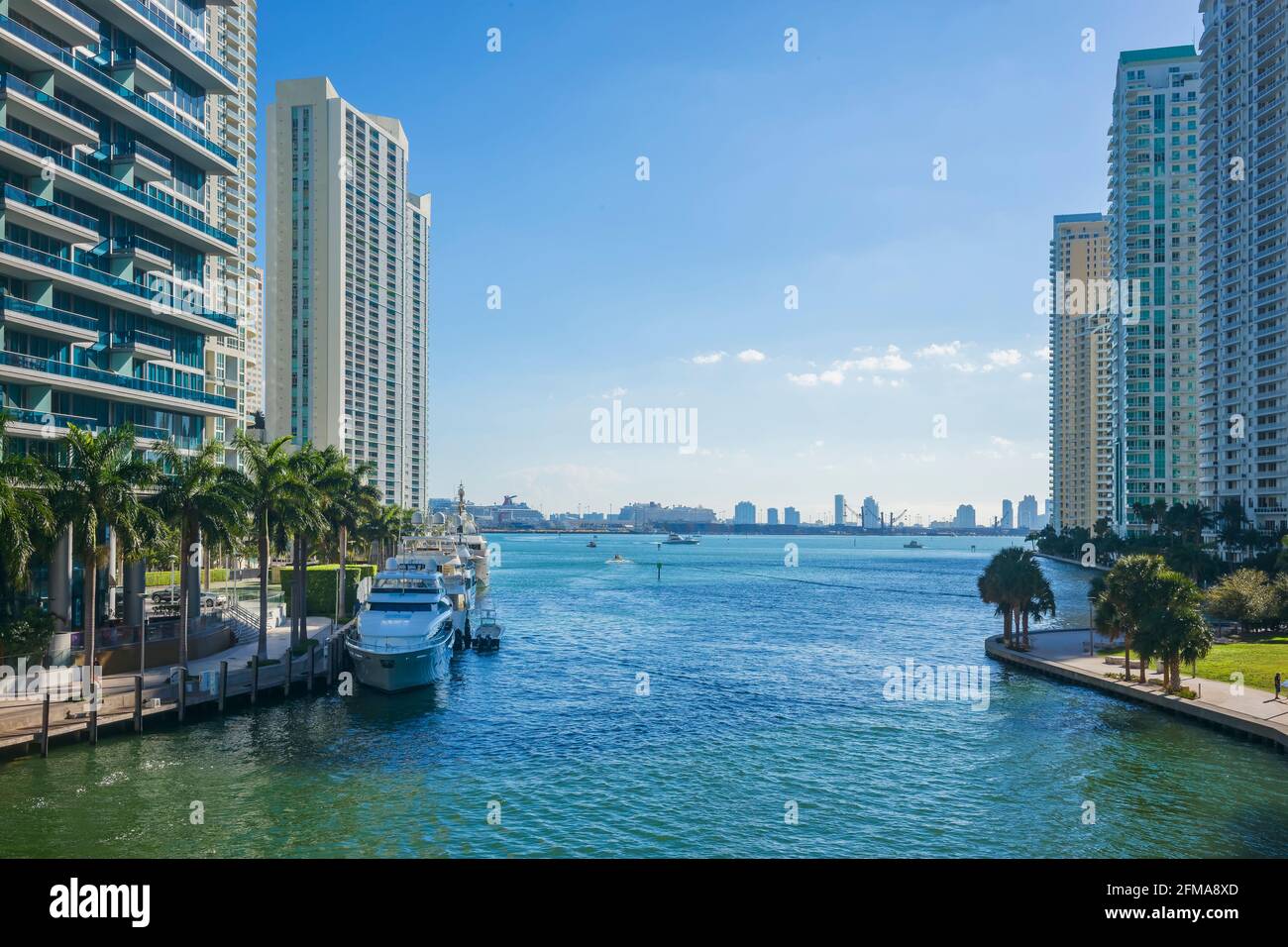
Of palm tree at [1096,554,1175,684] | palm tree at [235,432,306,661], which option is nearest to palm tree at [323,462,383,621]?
palm tree at [235,432,306,661]

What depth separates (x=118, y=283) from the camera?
2389 inches

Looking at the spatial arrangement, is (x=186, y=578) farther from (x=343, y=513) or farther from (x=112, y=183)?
(x=112, y=183)

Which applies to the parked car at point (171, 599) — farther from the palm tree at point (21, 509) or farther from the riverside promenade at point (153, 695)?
the palm tree at point (21, 509)

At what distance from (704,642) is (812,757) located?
44954 mm

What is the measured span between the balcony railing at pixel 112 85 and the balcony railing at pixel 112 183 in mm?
5690

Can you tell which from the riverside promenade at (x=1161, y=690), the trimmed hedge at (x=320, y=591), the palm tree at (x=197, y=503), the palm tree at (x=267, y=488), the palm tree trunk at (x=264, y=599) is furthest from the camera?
the trimmed hedge at (x=320, y=591)

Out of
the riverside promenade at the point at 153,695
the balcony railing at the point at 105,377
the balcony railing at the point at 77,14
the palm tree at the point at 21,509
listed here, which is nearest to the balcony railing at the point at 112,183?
the balcony railing at the point at 77,14

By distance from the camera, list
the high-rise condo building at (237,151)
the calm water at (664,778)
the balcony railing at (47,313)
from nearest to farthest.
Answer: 1. the calm water at (664,778)
2. the balcony railing at (47,313)
3. the high-rise condo building at (237,151)

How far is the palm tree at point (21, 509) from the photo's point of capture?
4159cm

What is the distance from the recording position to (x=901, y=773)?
4097 centimetres

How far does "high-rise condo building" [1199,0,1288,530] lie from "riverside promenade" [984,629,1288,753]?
85.0 meters

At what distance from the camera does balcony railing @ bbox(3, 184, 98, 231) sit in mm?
52634

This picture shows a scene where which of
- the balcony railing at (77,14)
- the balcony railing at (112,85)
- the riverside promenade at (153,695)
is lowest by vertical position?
the riverside promenade at (153,695)
